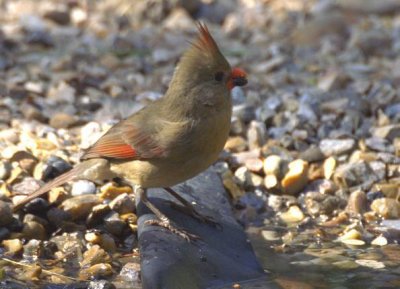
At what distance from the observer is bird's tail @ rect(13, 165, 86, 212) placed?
5.29 m

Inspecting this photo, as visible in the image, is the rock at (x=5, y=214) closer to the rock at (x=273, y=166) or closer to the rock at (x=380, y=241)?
the rock at (x=273, y=166)

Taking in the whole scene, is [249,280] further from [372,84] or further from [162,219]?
[372,84]

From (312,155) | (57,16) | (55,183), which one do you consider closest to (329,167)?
(312,155)

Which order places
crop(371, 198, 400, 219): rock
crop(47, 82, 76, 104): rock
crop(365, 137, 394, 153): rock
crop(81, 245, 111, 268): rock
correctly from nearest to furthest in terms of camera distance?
crop(81, 245, 111, 268): rock < crop(371, 198, 400, 219): rock < crop(365, 137, 394, 153): rock < crop(47, 82, 76, 104): rock

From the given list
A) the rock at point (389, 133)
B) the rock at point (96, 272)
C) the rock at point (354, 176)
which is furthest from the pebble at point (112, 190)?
the rock at point (389, 133)

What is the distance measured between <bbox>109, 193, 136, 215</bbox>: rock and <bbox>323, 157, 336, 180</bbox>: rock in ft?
4.78

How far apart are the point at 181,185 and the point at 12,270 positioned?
1407 millimetres

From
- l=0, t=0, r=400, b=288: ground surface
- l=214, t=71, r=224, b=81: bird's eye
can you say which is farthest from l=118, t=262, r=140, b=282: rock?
l=214, t=71, r=224, b=81: bird's eye

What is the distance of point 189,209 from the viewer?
534cm

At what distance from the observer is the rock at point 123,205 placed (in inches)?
218

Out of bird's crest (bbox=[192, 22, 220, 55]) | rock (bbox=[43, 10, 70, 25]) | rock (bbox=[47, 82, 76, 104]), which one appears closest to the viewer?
bird's crest (bbox=[192, 22, 220, 55])

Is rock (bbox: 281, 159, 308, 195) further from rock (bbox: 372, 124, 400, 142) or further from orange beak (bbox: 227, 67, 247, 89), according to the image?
orange beak (bbox: 227, 67, 247, 89)

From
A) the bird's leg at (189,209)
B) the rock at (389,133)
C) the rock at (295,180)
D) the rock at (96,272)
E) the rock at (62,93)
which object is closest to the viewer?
the rock at (96,272)

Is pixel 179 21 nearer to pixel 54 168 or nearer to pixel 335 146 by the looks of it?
pixel 335 146
